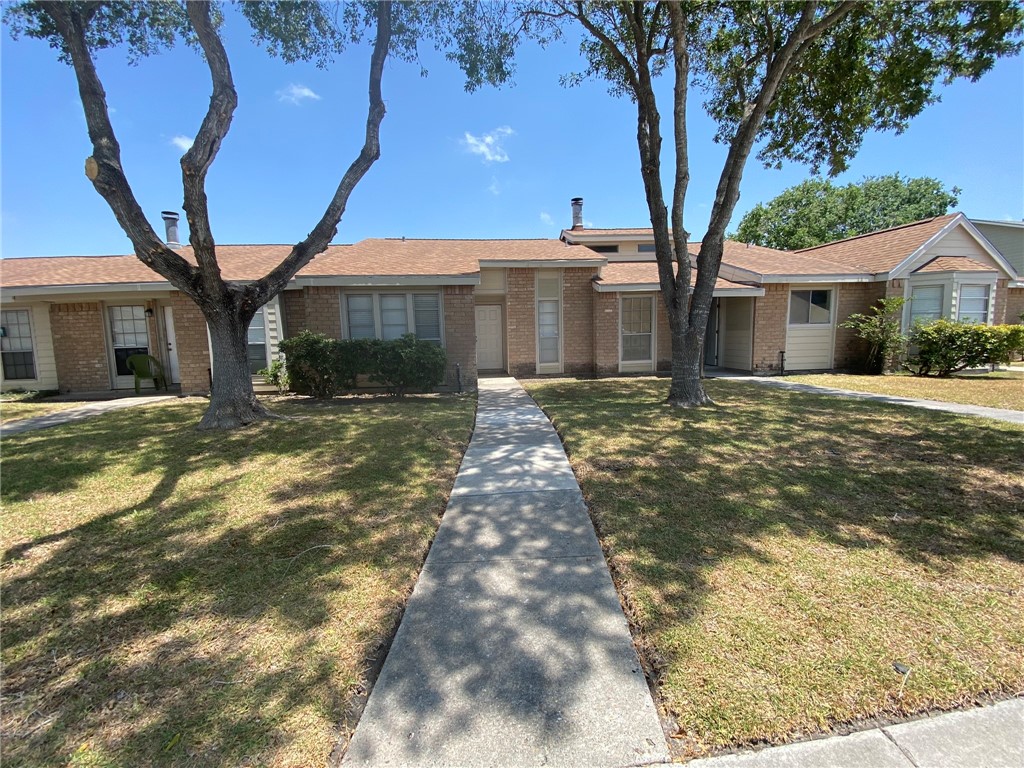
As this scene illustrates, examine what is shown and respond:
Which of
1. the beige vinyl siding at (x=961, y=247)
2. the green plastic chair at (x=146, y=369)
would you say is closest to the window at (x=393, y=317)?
the green plastic chair at (x=146, y=369)

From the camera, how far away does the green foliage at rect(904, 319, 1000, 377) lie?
11688mm

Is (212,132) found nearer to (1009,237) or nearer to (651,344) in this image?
(651,344)

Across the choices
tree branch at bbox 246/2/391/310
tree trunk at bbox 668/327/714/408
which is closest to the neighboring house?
tree trunk at bbox 668/327/714/408

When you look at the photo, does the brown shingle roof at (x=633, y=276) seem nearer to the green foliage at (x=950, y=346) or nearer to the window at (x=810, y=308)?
the window at (x=810, y=308)

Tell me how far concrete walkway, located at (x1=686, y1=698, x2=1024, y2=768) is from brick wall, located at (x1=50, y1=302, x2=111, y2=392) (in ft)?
51.9

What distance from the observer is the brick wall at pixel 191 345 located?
10773mm

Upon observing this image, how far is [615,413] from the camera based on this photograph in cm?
769

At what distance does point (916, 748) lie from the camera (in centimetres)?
172

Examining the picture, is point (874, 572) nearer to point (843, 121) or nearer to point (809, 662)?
point (809, 662)

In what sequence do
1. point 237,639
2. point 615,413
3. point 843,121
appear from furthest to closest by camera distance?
point 843,121 < point 615,413 < point 237,639

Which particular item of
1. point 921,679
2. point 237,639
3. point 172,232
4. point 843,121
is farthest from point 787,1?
point 172,232

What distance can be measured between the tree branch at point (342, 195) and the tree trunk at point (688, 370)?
6.20 meters

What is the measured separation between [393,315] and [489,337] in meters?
3.36

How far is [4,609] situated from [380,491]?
7.94ft
